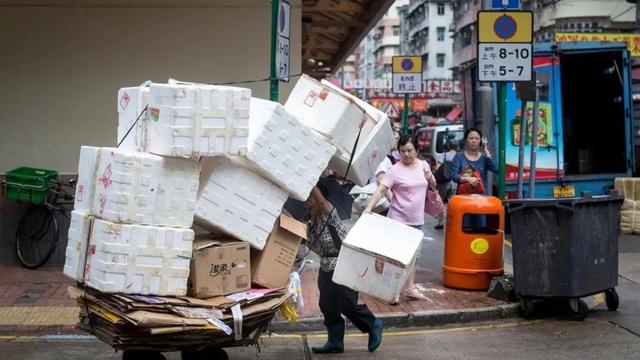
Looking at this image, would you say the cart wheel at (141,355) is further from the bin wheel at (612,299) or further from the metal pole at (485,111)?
the metal pole at (485,111)

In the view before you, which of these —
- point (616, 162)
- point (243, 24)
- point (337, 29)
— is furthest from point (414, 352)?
point (337, 29)

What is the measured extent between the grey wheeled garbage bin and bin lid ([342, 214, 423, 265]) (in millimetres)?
2142

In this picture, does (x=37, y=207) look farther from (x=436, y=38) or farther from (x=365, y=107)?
(x=436, y=38)

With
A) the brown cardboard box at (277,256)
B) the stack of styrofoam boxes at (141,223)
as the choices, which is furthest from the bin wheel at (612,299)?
the stack of styrofoam boxes at (141,223)

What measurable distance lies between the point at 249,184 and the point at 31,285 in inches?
195

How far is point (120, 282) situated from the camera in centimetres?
442

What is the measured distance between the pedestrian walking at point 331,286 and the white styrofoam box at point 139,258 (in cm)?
150

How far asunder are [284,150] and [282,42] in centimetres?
259

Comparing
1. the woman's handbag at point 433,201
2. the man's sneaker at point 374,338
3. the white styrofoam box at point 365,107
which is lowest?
the man's sneaker at point 374,338

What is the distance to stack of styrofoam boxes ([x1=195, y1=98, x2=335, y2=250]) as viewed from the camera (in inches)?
186

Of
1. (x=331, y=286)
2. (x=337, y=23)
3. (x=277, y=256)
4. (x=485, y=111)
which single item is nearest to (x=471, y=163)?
(x=485, y=111)

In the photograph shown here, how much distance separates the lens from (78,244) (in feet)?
15.4

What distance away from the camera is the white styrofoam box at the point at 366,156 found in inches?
211

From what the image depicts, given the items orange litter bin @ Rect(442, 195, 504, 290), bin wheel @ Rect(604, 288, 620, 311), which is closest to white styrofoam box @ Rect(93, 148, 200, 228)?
orange litter bin @ Rect(442, 195, 504, 290)
